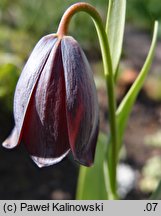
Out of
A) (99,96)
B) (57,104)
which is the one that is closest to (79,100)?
(57,104)

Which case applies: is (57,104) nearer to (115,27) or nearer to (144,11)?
(115,27)

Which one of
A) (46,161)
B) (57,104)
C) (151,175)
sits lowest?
(151,175)

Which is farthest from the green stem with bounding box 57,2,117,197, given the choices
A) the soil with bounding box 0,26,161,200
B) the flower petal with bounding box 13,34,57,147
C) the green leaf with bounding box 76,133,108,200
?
the soil with bounding box 0,26,161,200

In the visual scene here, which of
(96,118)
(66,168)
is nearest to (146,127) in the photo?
(66,168)

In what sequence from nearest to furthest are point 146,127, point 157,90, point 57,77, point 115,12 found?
point 57,77 < point 115,12 < point 146,127 < point 157,90

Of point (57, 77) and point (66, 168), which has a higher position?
point (57, 77)

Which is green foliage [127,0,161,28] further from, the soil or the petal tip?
the petal tip

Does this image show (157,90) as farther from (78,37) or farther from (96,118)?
(96,118)

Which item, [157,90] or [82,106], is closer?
Result: [82,106]
